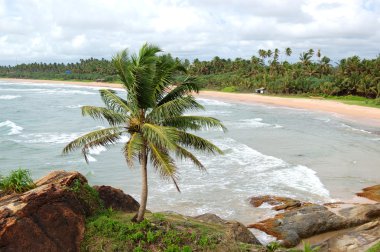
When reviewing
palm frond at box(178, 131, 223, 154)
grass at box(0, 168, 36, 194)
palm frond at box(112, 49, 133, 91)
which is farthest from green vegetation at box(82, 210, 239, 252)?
palm frond at box(112, 49, 133, 91)

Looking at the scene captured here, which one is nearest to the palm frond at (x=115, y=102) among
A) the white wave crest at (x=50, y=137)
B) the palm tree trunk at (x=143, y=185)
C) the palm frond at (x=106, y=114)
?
the palm frond at (x=106, y=114)

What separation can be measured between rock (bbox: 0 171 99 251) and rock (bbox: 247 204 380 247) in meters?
7.05

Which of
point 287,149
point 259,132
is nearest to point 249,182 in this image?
point 287,149

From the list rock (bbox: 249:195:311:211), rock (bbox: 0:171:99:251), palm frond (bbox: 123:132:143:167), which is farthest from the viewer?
rock (bbox: 249:195:311:211)

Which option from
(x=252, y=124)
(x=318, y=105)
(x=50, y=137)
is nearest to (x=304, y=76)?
(x=318, y=105)

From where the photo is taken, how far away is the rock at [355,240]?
12.1 metres

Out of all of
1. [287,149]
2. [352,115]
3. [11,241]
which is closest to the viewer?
[11,241]

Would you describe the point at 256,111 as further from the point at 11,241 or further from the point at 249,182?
the point at 11,241

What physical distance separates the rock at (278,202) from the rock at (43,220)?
9.37 metres

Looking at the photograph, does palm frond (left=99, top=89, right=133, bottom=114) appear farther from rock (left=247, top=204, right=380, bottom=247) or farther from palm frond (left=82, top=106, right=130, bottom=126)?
rock (left=247, top=204, right=380, bottom=247)

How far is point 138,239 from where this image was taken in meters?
10.8

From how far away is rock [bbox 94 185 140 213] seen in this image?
44.1ft

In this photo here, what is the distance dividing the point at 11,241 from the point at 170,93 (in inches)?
212

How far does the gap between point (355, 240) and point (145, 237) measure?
6.43 m
